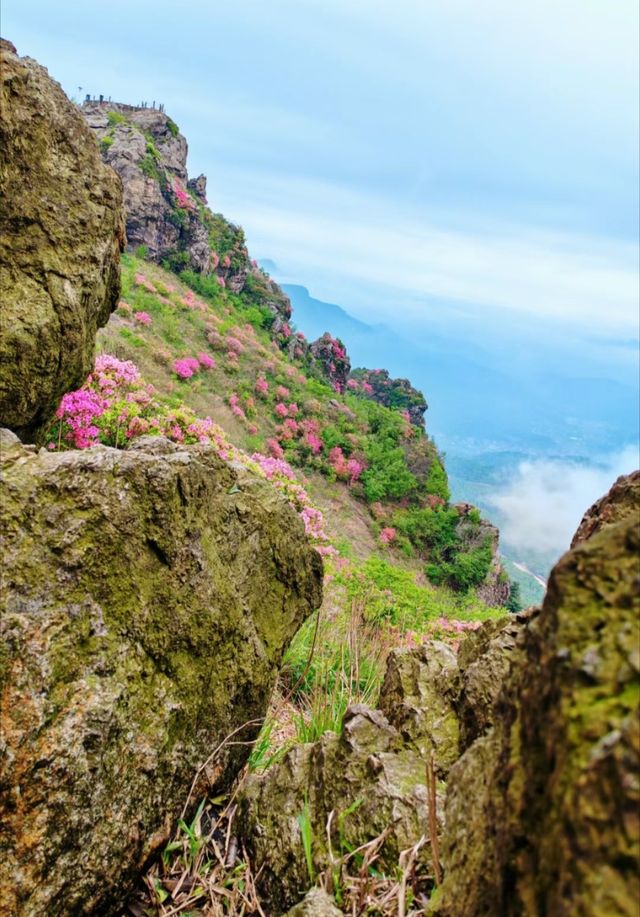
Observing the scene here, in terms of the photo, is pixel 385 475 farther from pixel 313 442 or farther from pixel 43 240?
pixel 43 240

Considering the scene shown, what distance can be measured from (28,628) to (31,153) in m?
3.20

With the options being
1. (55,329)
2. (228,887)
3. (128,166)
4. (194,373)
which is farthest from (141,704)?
(128,166)

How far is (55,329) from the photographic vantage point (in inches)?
140

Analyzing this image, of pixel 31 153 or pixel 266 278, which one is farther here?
pixel 266 278

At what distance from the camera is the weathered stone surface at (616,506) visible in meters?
2.61

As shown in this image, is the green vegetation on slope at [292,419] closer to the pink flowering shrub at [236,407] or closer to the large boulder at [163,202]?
the pink flowering shrub at [236,407]

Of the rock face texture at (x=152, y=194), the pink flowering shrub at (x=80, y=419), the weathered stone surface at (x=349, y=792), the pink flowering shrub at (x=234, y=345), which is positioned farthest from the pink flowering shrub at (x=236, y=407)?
the weathered stone surface at (x=349, y=792)

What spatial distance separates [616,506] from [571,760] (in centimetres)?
207

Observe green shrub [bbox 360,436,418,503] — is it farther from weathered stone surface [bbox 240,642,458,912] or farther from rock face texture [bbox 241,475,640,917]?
rock face texture [bbox 241,475,640,917]

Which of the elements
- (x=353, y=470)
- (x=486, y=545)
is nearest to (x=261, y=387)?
(x=353, y=470)

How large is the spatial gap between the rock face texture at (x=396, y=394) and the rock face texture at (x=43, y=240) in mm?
46347

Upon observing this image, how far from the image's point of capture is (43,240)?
3621 mm

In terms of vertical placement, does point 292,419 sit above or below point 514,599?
above

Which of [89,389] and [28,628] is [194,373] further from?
[28,628]
